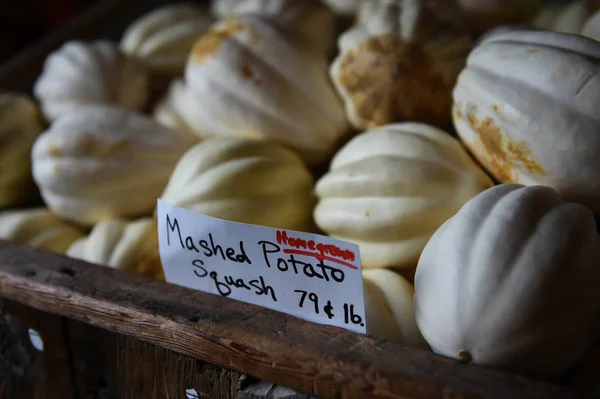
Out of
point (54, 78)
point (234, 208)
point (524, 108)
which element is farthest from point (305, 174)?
point (54, 78)

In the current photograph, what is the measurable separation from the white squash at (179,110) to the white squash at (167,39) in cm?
8

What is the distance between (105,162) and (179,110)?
0.21 m

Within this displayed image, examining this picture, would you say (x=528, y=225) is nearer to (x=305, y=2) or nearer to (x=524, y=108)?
(x=524, y=108)

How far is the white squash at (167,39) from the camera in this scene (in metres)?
1.19

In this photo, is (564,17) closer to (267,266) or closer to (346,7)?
(346,7)

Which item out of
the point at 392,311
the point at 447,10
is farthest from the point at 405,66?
the point at 392,311

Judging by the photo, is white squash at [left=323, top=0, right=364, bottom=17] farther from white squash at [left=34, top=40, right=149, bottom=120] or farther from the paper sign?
the paper sign

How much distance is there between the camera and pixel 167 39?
3.92 ft

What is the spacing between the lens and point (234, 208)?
2.49ft

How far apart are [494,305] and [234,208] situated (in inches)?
14.8

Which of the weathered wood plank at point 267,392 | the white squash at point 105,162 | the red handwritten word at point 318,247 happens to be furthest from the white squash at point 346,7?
the weathered wood plank at point 267,392

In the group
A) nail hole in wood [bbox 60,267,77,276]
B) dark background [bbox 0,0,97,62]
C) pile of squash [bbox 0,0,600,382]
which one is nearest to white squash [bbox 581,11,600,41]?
pile of squash [bbox 0,0,600,382]

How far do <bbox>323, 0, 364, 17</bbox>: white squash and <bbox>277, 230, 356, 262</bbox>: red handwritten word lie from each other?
703 mm

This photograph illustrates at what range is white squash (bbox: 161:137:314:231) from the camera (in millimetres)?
765
